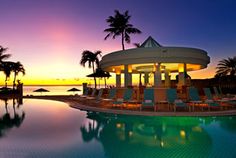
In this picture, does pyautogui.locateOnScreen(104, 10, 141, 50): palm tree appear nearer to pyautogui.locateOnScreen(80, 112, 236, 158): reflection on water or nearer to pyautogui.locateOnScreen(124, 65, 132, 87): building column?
pyautogui.locateOnScreen(124, 65, 132, 87): building column

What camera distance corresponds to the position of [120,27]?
24969mm

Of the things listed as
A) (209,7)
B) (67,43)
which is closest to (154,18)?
(209,7)

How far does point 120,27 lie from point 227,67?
15.1m

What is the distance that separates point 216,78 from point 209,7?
983 cm

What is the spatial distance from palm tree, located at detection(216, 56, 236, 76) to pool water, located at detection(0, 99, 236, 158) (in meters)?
17.0

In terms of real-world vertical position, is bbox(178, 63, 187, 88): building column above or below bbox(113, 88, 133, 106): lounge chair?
above

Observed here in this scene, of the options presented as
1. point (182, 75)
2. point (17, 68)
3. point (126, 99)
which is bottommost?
point (126, 99)

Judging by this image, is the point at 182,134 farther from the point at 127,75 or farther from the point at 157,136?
the point at 127,75

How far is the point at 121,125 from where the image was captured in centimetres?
812

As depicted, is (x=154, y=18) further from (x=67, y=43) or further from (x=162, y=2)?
(x=67, y=43)

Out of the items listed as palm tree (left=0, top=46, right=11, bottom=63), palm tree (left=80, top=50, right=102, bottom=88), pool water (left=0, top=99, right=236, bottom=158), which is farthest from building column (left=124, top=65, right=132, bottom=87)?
palm tree (left=0, top=46, right=11, bottom=63)

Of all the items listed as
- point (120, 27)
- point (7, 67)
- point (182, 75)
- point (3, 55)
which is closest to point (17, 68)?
point (7, 67)

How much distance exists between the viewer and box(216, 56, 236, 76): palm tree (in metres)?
23.1

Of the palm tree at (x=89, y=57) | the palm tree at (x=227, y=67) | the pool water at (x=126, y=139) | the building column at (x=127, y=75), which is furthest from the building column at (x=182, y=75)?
the palm tree at (x=89, y=57)
